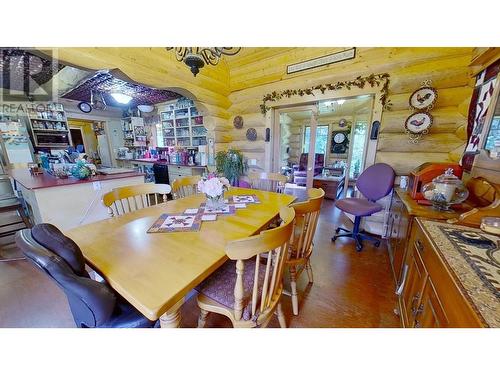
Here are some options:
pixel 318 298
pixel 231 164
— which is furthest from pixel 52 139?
pixel 318 298

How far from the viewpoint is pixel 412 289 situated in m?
1.13

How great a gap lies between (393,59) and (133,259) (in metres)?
3.41

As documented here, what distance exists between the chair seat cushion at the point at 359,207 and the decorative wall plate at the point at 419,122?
102 centimetres

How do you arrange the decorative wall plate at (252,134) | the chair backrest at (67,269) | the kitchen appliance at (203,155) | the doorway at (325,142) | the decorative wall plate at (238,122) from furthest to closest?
1. the kitchen appliance at (203,155)
2. the decorative wall plate at (238,122)
3. the decorative wall plate at (252,134)
4. the doorway at (325,142)
5. the chair backrest at (67,269)

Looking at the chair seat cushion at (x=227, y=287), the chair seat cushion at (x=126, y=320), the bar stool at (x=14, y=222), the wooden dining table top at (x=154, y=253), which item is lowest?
the bar stool at (x=14, y=222)

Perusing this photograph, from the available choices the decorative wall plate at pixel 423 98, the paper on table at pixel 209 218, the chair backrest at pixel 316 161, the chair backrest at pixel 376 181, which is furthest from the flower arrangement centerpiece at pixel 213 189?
the chair backrest at pixel 316 161

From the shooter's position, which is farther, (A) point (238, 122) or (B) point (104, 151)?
(B) point (104, 151)

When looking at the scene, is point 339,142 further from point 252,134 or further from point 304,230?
point 304,230

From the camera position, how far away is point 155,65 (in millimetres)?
2396

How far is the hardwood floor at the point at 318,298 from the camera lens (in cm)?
140

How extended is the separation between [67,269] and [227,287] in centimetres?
74

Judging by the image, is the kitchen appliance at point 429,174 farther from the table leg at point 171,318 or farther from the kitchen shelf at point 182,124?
the kitchen shelf at point 182,124
